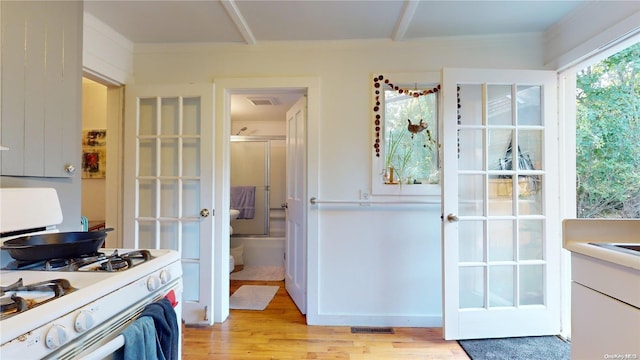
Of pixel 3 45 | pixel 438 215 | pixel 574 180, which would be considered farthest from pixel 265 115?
pixel 574 180

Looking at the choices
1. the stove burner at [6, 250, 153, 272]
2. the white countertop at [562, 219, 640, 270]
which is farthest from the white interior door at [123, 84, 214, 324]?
the white countertop at [562, 219, 640, 270]

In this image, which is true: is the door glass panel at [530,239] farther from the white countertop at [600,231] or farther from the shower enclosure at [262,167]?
the shower enclosure at [262,167]

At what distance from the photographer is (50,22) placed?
1.46 metres

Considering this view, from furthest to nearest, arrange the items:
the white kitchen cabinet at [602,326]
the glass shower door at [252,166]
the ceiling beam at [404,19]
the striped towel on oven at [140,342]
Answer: the glass shower door at [252,166] < the ceiling beam at [404,19] < the white kitchen cabinet at [602,326] < the striped towel on oven at [140,342]

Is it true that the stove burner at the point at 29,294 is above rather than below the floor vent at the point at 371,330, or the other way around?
above

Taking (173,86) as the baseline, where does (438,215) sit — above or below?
below

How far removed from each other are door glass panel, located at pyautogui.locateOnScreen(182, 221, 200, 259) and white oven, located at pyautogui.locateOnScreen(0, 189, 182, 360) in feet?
3.84

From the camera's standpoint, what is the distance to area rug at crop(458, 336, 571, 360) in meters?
1.90

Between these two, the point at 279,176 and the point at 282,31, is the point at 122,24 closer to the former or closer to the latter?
the point at 282,31

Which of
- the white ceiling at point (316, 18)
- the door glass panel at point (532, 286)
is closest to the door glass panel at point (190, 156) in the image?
the white ceiling at point (316, 18)

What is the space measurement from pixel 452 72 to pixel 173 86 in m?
2.11

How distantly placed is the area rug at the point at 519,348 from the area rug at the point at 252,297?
5.46 feet

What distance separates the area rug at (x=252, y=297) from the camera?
272cm

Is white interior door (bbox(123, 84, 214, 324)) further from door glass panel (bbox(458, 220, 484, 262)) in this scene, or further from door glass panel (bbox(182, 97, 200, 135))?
door glass panel (bbox(458, 220, 484, 262))
